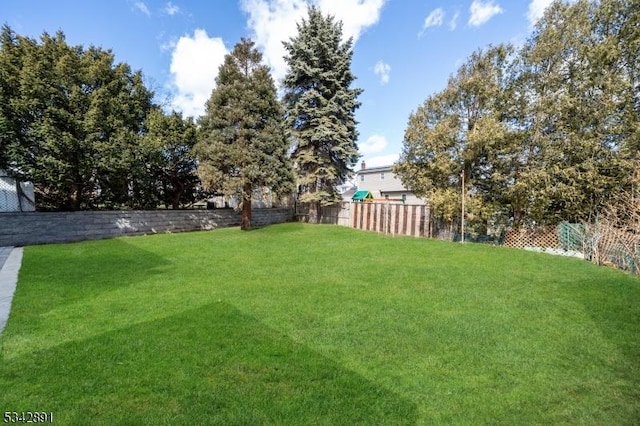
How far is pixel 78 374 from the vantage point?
287 cm

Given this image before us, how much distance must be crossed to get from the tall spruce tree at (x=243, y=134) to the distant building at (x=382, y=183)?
13.8 metres

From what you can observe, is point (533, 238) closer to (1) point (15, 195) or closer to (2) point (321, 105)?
(2) point (321, 105)

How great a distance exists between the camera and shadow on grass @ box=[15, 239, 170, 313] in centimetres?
512

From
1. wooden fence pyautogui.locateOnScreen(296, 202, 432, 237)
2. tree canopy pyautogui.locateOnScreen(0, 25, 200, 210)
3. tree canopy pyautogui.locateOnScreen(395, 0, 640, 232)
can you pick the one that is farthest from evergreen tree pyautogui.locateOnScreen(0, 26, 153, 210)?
tree canopy pyautogui.locateOnScreen(395, 0, 640, 232)

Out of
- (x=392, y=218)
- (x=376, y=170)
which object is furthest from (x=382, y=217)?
(x=376, y=170)

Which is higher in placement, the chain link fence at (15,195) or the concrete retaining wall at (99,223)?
the chain link fence at (15,195)

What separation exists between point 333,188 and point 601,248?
35.6 ft

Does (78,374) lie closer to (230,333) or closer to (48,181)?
(230,333)

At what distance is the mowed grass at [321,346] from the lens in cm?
252

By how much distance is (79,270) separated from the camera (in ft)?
22.1

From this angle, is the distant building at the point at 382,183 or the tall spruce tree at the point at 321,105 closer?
the tall spruce tree at the point at 321,105

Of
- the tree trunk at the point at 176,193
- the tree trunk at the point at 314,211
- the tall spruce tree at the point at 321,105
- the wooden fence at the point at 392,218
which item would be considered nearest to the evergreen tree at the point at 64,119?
the tree trunk at the point at 176,193

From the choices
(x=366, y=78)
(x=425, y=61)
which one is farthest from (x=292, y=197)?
(x=425, y=61)

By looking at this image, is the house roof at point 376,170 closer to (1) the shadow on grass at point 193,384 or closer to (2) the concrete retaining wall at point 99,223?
(2) the concrete retaining wall at point 99,223
